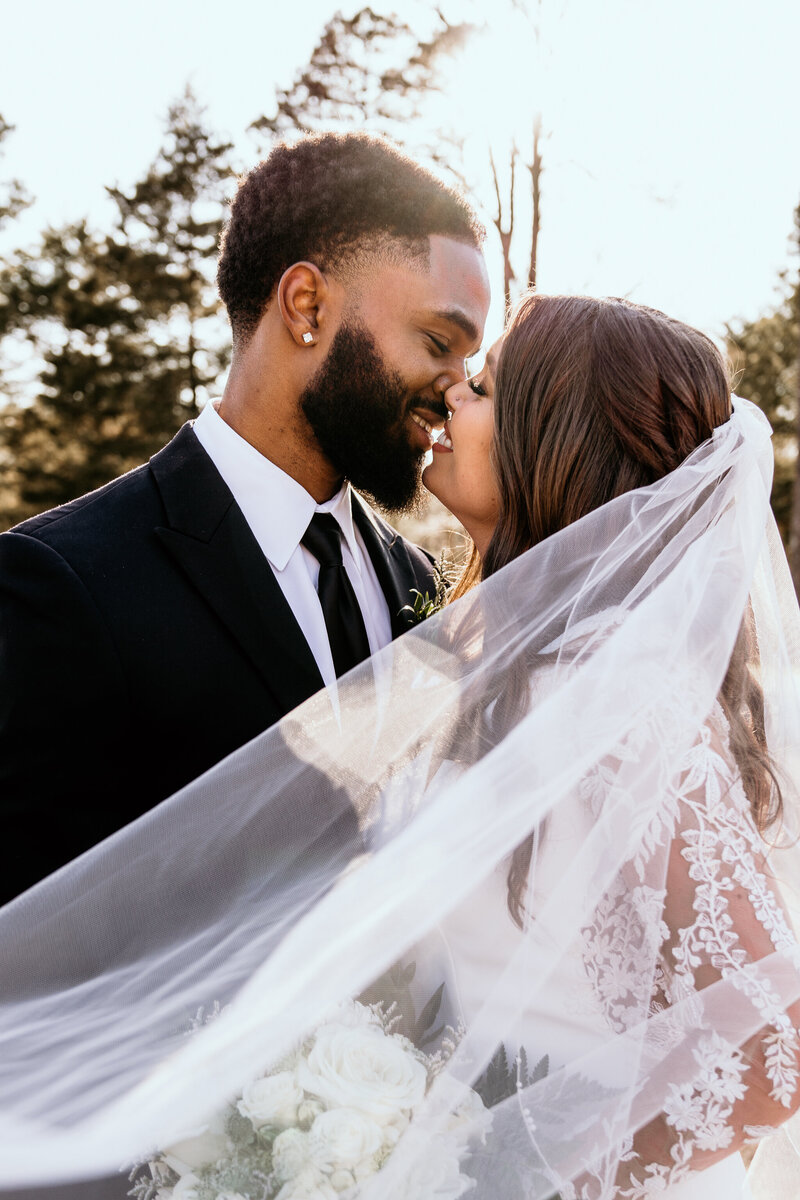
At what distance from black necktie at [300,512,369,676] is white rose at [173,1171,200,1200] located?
4.60ft

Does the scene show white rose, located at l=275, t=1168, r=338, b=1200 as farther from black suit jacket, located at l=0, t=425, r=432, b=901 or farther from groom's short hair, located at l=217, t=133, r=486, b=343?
groom's short hair, located at l=217, t=133, r=486, b=343

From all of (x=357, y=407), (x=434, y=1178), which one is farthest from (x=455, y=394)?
(x=434, y=1178)

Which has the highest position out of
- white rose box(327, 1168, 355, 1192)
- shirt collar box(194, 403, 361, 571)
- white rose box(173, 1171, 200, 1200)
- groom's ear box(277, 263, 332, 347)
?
groom's ear box(277, 263, 332, 347)

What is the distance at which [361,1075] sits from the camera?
1558 millimetres

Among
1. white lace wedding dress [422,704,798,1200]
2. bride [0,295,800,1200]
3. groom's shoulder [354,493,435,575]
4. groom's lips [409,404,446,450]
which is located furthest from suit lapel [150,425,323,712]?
white lace wedding dress [422,704,798,1200]

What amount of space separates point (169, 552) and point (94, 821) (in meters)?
0.69

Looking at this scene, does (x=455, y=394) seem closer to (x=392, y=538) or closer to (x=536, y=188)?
(x=392, y=538)

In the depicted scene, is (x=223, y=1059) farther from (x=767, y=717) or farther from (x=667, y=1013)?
(x=767, y=717)

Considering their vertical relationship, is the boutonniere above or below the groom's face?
below

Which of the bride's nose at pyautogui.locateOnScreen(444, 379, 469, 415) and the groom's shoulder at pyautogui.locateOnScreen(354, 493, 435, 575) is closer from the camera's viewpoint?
the bride's nose at pyautogui.locateOnScreen(444, 379, 469, 415)

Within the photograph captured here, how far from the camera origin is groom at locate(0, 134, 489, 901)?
7.73 ft

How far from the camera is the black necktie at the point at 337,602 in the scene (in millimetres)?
2805

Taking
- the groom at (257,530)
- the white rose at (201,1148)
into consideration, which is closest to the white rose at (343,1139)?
the white rose at (201,1148)

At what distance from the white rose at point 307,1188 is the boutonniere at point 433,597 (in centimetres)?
121
